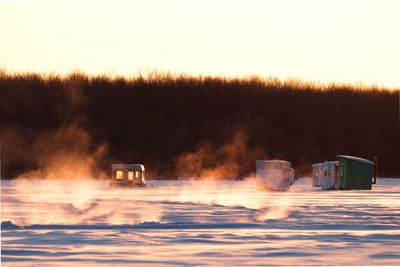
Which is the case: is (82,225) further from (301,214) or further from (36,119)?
(36,119)

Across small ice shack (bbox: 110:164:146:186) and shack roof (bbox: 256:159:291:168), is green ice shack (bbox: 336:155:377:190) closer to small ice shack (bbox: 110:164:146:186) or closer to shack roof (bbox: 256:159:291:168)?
shack roof (bbox: 256:159:291:168)

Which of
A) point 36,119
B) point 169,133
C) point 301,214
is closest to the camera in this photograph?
point 301,214

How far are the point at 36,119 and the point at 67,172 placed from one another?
67.8 feet

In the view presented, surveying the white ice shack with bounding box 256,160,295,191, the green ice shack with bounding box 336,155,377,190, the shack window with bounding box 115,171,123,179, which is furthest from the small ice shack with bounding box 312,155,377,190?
the shack window with bounding box 115,171,123,179

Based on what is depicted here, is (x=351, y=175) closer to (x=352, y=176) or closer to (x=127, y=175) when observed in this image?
(x=352, y=176)

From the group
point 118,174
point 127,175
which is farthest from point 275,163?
point 118,174

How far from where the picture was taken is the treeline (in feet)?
253

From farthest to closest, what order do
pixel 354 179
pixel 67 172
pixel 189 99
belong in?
pixel 189 99 < pixel 67 172 < pixel 354 179

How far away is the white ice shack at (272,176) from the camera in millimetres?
38906

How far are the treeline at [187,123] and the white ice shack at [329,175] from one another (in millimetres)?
28113

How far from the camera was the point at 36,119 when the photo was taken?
88.9 metres

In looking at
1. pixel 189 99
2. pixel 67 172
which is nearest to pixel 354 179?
pixel 67 172

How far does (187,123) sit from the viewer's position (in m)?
90.4

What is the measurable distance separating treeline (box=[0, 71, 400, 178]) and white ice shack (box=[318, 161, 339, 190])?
92.2 feet
